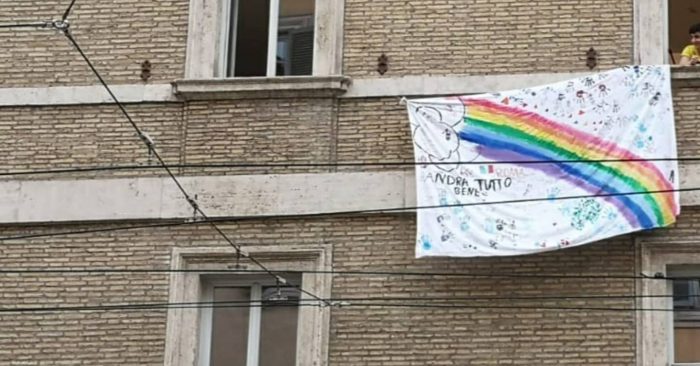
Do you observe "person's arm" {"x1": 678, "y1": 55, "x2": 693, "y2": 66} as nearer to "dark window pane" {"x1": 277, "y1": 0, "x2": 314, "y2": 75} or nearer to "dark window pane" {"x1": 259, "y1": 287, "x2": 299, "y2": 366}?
"dark window pane" {"x1": 277, "y1": 0, "x2": 314, "y2": 75}

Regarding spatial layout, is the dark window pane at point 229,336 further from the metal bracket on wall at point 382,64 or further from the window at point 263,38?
the metal bracket on wall at point 382,64

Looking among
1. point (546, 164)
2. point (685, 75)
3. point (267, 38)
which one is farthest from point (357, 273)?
point (685, 75)

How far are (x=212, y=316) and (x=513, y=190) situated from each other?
11.4 feet

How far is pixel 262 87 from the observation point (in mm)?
17594

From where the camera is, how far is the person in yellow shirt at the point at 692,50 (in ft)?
56.1

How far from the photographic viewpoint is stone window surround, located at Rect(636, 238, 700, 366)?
16172mm

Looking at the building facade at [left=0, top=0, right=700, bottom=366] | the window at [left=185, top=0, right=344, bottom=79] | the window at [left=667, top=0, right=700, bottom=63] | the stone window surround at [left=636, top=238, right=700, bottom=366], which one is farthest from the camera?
the window at [left=185, top=0, right=344, bottom=79]

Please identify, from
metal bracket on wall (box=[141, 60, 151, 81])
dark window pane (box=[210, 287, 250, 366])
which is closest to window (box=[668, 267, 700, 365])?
dark window pane (box=[210, 287, 250, 366])

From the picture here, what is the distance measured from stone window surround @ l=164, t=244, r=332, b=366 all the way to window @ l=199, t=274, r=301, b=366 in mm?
Result: 188

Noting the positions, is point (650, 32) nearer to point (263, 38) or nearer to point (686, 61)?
point (686, 61)

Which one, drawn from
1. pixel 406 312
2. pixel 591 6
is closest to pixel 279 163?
pixel 406 312

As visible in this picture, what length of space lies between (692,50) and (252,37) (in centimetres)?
481

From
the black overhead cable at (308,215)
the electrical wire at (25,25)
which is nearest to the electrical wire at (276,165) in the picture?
the black overhead cable at (308,215)

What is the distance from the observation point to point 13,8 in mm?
18562
